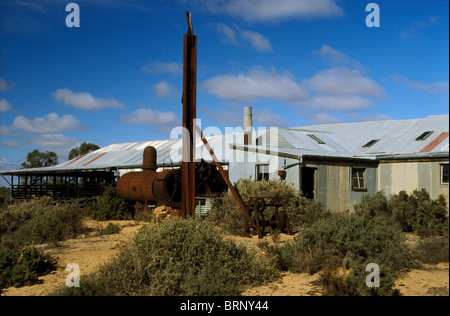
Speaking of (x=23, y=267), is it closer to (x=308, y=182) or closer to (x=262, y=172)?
(x=262, y=172)

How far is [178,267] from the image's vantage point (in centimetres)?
806

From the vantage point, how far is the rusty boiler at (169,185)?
19.3 meters

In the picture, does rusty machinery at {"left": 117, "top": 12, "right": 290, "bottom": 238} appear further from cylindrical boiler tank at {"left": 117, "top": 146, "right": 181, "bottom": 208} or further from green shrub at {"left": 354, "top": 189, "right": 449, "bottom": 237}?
green shrub at {"left": 354, "top": 189, "right": 449, "bottom": 237}

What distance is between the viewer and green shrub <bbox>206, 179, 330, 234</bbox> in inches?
644

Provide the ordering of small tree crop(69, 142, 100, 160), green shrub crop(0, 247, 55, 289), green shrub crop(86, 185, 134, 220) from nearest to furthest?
green shrub crop(0, 247, 55, 289)
green shrub crop(86, 185, 134, 220)
small tree crop(69, 142, 100, 160)

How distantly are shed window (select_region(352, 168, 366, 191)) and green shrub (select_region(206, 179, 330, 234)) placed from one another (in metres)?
3.50

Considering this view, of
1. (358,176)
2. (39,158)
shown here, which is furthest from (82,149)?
(358,176)

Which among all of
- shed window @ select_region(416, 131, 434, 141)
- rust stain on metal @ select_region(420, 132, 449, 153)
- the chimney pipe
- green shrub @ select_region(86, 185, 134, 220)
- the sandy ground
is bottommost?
the sandy ground

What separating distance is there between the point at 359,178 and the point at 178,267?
1525cm

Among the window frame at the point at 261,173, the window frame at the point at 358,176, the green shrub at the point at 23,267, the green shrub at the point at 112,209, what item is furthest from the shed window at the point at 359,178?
the green shrub at the point at 23,267

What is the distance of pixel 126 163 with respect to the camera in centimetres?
2848

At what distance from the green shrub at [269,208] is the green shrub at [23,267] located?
284 inches

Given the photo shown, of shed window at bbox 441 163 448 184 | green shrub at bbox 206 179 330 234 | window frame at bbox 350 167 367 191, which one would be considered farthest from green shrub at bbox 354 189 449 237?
green shrub at bbox 206 179 330 234
